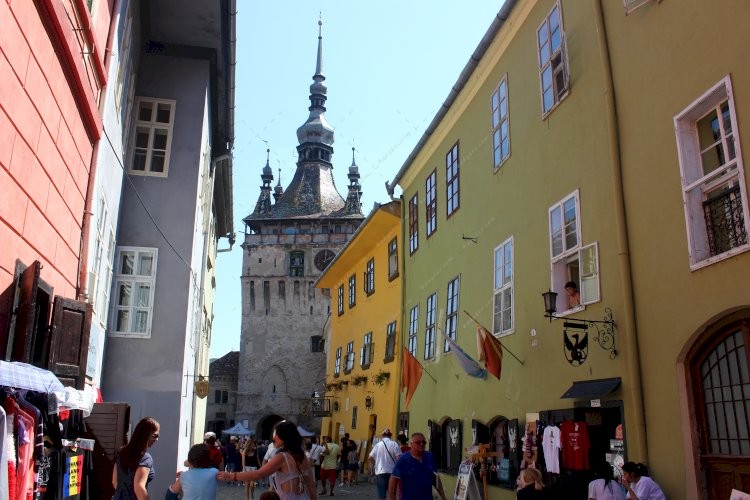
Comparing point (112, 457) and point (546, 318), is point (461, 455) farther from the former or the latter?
point (112, 457)

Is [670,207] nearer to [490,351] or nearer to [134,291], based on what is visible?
[490,351]

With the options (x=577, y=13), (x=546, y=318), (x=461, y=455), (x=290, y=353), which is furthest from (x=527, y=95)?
(x=290, y=353)

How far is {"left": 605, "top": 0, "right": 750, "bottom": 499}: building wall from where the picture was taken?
23.3 ft

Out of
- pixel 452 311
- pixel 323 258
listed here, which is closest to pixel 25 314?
pixel 452 311

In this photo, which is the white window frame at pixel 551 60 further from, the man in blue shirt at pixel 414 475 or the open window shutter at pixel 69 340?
the open window shutter at pixel 69 340

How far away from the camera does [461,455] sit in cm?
1460

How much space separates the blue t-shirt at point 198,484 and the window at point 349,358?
21764 mm

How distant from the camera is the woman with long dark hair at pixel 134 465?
6129 mm

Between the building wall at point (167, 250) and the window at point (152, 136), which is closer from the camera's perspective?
the building wall at point (167, 250)

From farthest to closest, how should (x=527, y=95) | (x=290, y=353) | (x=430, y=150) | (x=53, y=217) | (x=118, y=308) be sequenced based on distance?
(x=290, y=353) < (x=430, y=150) < (x=118, y=308) < (x=527, y=95) < (x=53, y=217)

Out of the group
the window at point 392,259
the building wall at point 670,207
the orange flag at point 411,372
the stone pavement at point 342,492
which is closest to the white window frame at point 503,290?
the orange flag at point 411,372

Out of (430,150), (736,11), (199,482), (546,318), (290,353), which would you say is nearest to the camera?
(199,482)

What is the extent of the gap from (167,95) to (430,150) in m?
7.10

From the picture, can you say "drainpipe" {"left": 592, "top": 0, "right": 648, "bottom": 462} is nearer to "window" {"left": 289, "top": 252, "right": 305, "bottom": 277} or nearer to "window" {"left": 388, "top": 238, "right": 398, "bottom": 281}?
"window" {"left": 388, "top": 238, "right": 398, "bottom": 281}
